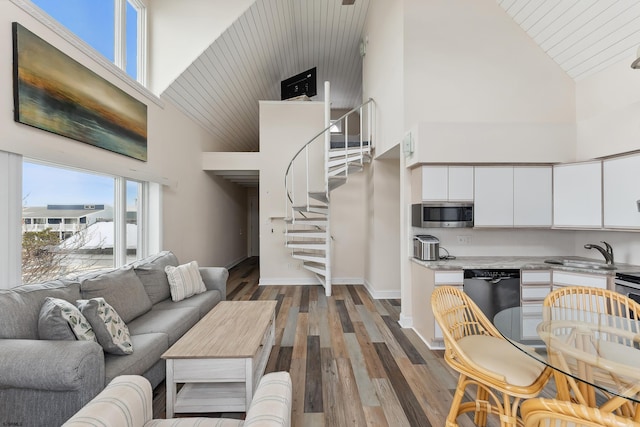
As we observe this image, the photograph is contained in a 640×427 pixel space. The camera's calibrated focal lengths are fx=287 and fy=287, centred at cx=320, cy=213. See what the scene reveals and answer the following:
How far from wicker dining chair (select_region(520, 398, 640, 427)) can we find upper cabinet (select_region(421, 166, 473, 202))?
2.50 metres

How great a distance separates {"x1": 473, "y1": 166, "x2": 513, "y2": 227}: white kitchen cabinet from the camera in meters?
3.33

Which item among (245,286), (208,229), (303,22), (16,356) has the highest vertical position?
(303,22)

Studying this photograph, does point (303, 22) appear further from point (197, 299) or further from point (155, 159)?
point (197, 299)

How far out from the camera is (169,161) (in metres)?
4.42

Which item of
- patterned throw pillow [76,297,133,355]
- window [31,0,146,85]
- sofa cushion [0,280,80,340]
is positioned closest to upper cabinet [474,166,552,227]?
patterned throw pillow [76,297,133,355]

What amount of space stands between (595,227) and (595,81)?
178 centimetres

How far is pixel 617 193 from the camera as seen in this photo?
9.37 feet

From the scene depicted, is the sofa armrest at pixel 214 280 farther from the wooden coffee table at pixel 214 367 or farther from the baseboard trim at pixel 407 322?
the baseboard trim at pixel 407 322

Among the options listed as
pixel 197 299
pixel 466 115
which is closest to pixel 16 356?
pixel 197 299

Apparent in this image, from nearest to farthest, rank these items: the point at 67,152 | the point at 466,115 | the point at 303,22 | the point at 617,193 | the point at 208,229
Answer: the point at 67,152
the point at 617,193
the point at 466,115
the point at 303,22
the point at 208,229

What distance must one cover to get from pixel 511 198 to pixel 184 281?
3.92 metres

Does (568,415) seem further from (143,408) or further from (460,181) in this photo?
(460,181)

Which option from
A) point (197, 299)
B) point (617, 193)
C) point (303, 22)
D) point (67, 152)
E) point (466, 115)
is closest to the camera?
point (67, 152)

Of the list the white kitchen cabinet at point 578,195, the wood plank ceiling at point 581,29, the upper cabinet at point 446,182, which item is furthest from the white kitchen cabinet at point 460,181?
the wood plank ceiling at point 581,29
